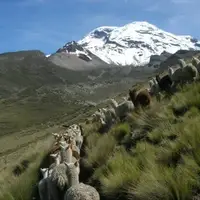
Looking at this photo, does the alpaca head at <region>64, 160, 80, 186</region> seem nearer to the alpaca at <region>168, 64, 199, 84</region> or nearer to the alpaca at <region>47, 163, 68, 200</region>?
the alpaca at <region>47, 163, 68, 200</region>

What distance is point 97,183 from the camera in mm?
8281

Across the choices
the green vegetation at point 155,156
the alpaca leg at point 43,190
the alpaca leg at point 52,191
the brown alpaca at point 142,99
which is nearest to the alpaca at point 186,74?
the brown alpaca at point 142,99

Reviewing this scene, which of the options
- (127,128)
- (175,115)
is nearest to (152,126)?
(175,115)

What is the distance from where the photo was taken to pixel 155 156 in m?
7.23

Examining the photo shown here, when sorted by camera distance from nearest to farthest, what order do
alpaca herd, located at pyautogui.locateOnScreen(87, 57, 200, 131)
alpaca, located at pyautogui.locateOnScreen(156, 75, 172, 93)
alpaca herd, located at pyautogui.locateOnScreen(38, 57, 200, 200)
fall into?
alpaca herd, located at pyautogui.locateOnScreen(38, 57, 200, 200) → alpaca herd, located at pyautogui.locateOnScreen(87, 57, 200, 131) → alpaca, located at pyautogui.locateOnScreen(156, 75, 172, 93)

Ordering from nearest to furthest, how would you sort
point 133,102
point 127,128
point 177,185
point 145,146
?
1. point 177,185
2. point 145,146
3. point 127,128
4. point 133,102

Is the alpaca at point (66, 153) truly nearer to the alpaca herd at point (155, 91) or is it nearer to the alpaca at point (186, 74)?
the alpaca herd at point (155, 91)

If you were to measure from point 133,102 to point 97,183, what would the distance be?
17.2ft

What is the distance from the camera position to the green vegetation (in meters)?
5.77

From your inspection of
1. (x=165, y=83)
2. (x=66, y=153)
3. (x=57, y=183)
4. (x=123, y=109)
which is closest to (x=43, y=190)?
(x=57, y=183)

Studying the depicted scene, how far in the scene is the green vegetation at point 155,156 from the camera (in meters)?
5.77

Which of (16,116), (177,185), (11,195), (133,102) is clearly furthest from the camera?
(16,116)

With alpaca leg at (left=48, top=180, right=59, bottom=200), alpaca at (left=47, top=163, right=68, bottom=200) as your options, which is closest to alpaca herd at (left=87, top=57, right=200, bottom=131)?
alpaca at (left=47, top=163, right=68, bottom=200)

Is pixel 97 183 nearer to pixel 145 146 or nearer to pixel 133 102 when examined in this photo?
pixel 145 146
